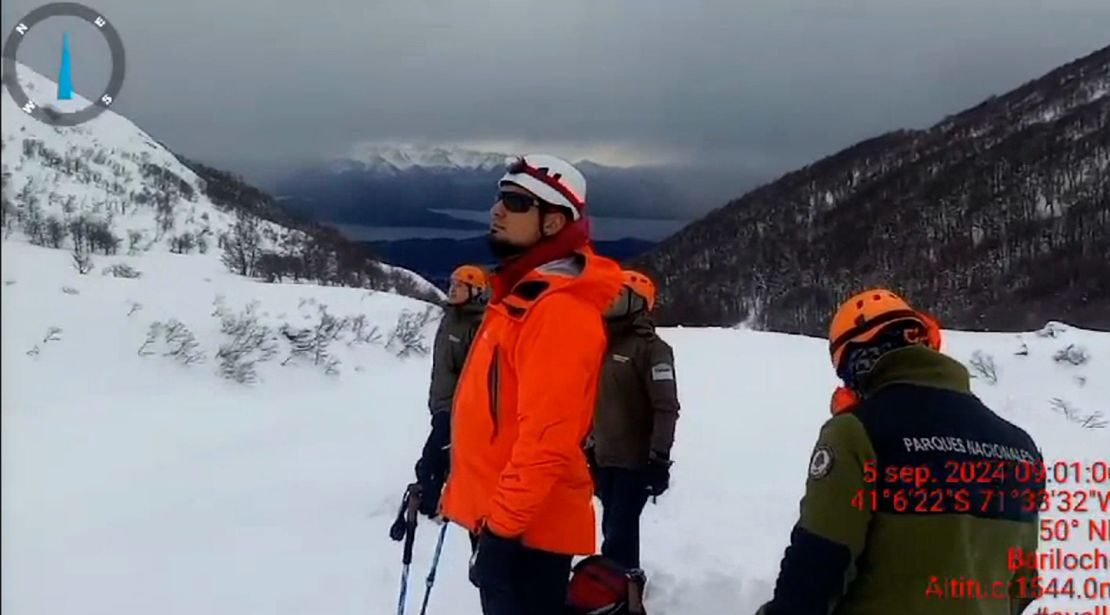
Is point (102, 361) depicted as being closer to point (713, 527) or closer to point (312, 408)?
point (312, 408)

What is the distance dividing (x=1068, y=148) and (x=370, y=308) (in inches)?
3372

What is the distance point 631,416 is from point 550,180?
177cm

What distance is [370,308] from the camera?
1486 centimetres

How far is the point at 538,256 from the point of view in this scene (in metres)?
2.79

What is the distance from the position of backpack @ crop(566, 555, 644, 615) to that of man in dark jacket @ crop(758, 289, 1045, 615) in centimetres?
Result: 74

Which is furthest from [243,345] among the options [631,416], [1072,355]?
[1072,355]

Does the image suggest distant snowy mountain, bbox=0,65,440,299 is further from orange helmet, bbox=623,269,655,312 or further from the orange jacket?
orange helmet, bbox=623,269,655,312

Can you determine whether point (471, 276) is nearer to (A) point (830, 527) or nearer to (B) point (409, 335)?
(A) point (830, 527)

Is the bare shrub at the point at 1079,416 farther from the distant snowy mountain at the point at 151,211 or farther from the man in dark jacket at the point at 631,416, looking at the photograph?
the distant snowy mountain at the point at 151,211

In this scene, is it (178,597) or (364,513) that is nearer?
(178,597)

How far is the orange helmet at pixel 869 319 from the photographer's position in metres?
2.27

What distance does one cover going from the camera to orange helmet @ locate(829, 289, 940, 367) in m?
2.27

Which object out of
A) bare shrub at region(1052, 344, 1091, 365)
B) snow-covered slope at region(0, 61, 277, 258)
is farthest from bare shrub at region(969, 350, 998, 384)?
snow-covered slope at region(0, 61, 277, 258)

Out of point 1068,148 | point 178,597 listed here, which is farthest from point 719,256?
point 178,597
